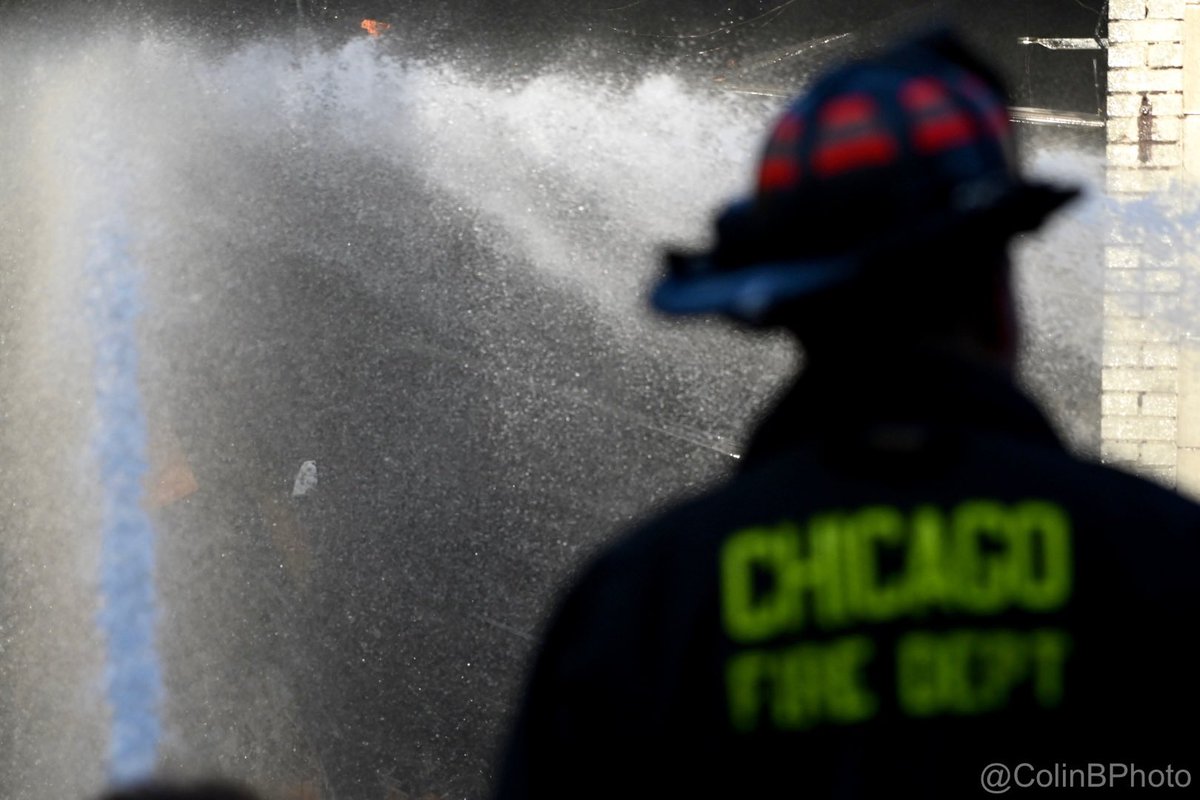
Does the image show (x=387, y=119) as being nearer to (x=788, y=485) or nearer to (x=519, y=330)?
(x=519, y=330)

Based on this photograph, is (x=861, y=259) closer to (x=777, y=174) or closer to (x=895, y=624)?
(x=777, y=174)

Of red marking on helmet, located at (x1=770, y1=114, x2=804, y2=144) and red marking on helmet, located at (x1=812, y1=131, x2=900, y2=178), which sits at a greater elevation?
red marking on helmet, located at (x1=770, y1=114, x2=804, y2=144)

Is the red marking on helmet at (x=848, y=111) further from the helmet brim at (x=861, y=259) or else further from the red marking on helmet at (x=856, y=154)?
the helmet brim at (x=861, y=259)

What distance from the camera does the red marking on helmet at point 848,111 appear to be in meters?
1.33

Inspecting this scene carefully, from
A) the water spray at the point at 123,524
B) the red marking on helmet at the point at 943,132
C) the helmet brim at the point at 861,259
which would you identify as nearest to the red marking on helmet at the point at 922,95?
the red marking on helmet at the point at 943,132

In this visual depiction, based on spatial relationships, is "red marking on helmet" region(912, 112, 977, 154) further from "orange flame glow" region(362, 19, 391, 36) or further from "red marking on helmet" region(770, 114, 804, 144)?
"orange flame glow" region(362, 19, 391, 36)

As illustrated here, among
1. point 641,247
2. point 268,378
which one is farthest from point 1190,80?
point 268,378

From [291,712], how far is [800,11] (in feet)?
10.6

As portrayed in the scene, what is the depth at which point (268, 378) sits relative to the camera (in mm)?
4719

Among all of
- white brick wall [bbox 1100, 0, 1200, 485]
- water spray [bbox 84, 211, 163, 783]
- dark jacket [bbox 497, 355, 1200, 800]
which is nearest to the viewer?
dark jacket [bbox 497, 355, 1200, 800]

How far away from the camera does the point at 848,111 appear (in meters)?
1.34

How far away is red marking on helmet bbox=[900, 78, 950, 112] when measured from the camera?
133 cm

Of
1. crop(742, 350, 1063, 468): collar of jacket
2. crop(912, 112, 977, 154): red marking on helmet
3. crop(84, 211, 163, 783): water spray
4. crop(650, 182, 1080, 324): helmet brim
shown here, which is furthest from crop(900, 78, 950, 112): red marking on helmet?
crop(84, 211, 163, 783): water spray

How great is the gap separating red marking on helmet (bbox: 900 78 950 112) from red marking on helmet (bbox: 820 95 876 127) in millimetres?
36
